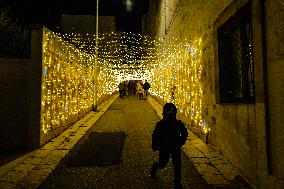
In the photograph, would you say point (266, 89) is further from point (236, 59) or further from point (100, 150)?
point (100, 150)

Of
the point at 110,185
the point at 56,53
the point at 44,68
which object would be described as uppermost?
the point at 56,53

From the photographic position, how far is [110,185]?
491 cm

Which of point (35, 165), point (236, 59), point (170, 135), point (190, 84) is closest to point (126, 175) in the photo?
point (170, 135)

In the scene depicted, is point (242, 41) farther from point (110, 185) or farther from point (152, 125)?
point (152, 125)

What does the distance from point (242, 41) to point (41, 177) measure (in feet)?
16.8

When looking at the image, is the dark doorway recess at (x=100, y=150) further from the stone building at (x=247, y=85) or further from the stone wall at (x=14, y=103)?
the stone building at (x=247, y=85)

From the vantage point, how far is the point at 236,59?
616 cm

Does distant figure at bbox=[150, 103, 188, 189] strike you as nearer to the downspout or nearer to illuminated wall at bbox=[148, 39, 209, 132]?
the downspout

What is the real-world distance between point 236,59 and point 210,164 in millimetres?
2568

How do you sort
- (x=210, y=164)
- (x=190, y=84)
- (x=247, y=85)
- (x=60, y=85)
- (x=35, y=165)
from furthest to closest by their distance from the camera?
1. (x=190, y=84)
2. (x=60, y=85)
3. (x=210, y=164)
4. (x=35, y=165)
5. (x=247, y=85)

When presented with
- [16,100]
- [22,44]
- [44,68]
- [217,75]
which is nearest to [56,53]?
[44,68]

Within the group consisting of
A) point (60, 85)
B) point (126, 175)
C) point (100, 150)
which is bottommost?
point (126, 175)

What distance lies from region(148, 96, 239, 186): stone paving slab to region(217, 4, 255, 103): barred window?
149 cm

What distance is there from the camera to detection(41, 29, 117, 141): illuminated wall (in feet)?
26.6
